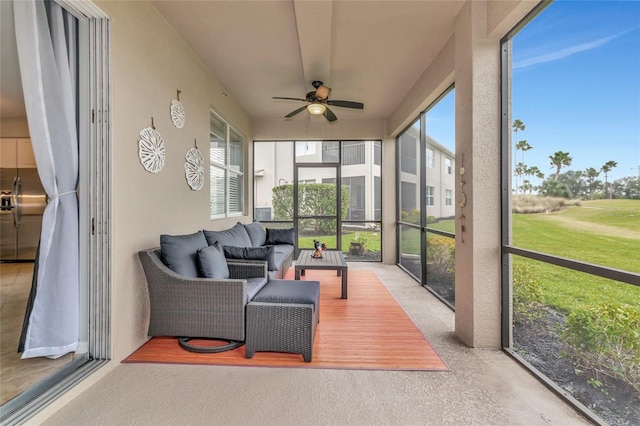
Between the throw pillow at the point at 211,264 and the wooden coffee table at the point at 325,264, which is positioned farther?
the wooden coffee table at the point at 325,264

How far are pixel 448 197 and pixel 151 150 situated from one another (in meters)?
3.59

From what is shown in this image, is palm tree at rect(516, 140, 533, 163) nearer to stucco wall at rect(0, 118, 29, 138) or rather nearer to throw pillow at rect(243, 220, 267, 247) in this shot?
throw pillow at rect(243, 220, 267, 247)

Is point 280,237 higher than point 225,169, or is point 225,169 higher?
point 225,169

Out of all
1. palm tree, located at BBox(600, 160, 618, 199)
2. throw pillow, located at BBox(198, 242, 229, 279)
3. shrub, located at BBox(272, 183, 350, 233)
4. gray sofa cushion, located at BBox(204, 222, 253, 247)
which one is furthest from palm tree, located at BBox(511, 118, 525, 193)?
shrub, located at BBox(272, 183, 350, 233)

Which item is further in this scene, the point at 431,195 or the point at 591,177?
the point at 431,195

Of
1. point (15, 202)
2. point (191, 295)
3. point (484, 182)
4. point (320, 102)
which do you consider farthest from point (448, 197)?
point (15, 202)

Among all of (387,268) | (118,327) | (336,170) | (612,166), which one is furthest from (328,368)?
(336,170)

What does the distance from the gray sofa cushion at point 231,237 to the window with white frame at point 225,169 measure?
481 millimetres

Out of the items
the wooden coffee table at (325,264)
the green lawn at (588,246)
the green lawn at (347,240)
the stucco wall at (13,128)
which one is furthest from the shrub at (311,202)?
the stucco wall at (13,128)

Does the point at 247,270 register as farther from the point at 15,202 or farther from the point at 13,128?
the point at 13,128

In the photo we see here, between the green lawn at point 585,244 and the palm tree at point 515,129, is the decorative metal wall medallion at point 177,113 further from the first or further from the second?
the green lawn at point 585,244

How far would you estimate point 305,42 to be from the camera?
3.10 metres

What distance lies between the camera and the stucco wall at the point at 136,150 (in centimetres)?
224

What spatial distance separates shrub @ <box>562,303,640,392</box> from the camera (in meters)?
1.59
